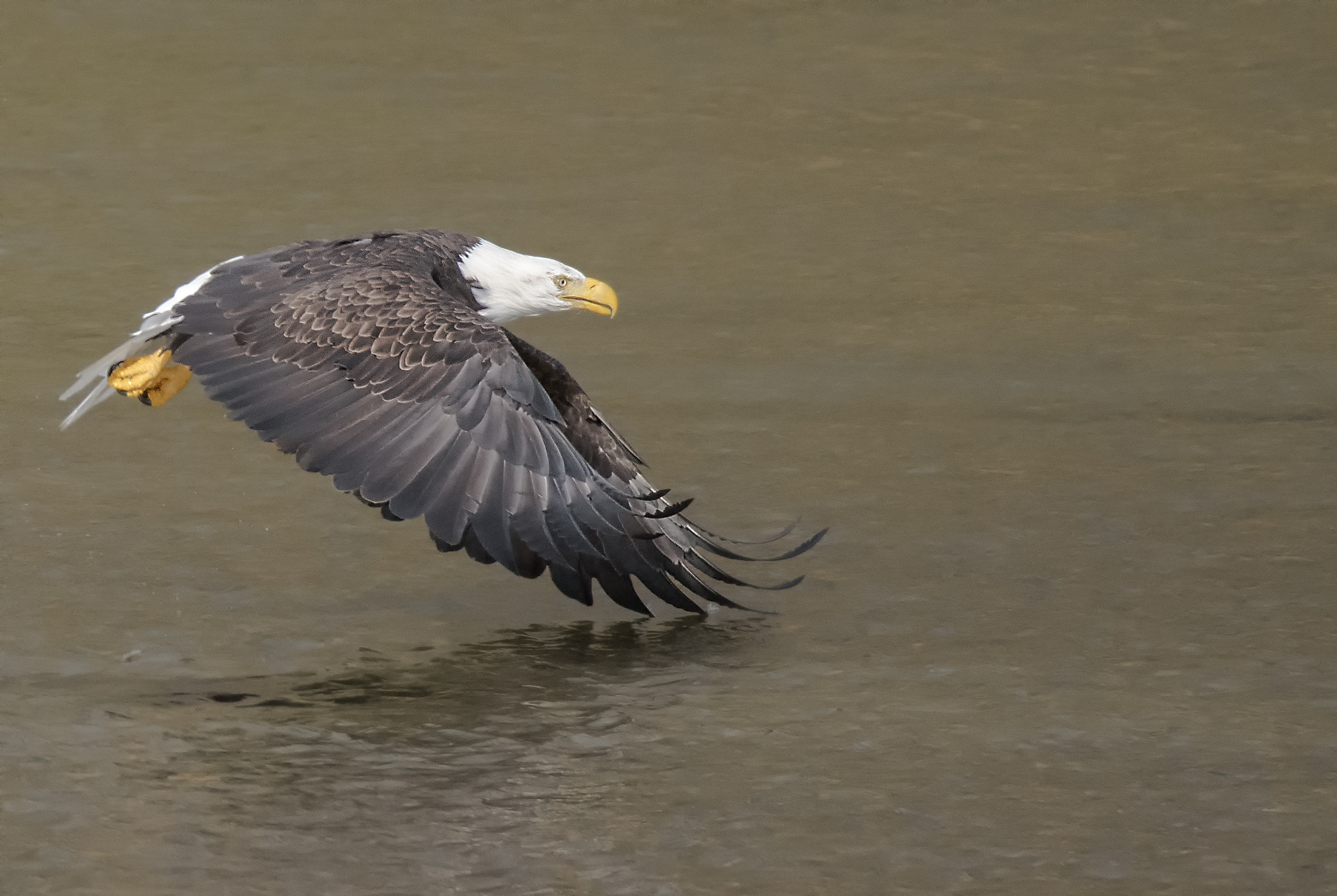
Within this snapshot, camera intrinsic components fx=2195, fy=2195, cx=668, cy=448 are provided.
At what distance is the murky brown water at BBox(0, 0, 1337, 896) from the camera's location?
15.2ft

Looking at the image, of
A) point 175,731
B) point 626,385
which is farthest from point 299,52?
point 175,731

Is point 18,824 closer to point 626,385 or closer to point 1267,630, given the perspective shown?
point 1267,630

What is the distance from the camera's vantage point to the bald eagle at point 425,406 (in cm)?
521

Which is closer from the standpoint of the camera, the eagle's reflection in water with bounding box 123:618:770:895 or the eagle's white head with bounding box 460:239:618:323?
the eagle's reflection in water with bounding box 123:618:770:895

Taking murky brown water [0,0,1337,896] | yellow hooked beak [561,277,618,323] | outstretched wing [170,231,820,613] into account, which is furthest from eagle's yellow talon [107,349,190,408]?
yellow hooked beak [561,277,618,323]

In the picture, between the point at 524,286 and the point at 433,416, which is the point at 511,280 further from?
the point at 433,416

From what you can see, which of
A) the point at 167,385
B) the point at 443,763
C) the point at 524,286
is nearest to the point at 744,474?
the point at 524,286

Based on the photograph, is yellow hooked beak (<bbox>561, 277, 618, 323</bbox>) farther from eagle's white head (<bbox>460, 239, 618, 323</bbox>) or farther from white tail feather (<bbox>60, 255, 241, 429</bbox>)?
white tail feather (<bbox>60, 255, 241, 429</bbox>)

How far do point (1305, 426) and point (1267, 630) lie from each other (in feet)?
6.28

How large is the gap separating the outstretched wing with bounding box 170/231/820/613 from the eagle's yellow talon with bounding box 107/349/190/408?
0.28 m

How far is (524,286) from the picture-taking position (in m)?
6.60

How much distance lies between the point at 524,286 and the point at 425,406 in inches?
51.9

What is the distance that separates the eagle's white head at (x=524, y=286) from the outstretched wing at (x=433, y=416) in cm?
44

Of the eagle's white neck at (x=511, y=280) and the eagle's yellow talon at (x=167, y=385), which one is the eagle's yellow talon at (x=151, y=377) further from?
the eagle's white neck at (x=511, y=280)
